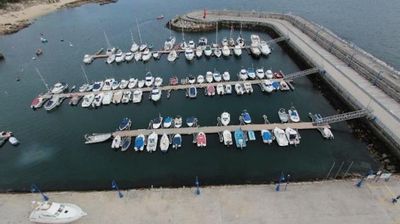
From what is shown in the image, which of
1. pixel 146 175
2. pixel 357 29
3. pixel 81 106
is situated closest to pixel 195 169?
pixel 146 175

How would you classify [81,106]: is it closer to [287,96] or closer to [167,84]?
[167,84]

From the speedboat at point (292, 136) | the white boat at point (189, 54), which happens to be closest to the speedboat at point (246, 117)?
the speedboat at point (292, 136)

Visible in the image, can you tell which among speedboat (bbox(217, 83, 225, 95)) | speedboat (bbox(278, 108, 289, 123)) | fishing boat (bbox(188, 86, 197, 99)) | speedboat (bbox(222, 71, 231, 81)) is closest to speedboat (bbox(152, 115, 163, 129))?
fishing boat (bbox(188, 86, 197, 99))

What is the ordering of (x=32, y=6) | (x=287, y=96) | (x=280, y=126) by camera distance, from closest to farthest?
(x=280, y=126) < (x=287, y=96) < (x=32, y=6)

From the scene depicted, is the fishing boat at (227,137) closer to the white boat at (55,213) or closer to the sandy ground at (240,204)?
the sandy ground at (240,204)

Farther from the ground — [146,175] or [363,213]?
[363,213]
